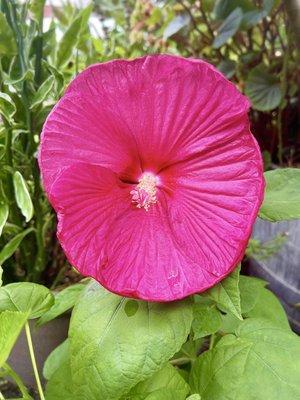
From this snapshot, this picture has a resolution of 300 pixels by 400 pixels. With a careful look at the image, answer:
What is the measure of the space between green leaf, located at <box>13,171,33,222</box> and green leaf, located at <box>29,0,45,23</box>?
204mm

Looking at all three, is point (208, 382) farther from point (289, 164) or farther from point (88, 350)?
point (289, 164)

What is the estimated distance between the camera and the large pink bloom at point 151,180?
1.33 feet

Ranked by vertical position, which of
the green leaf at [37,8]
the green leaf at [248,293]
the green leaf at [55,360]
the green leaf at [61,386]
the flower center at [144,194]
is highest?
the green leaf at [37,8]

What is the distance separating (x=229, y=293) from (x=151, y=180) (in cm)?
11

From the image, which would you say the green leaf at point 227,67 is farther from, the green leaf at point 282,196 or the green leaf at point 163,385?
the green leaf at point 163,385

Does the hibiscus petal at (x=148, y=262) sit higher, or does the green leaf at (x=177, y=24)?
the green leaf at (x=177, y=24)

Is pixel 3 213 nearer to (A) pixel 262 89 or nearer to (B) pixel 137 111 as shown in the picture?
(B) pixel 137 111

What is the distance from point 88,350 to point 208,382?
0.34ft

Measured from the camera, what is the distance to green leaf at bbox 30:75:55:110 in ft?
2.14

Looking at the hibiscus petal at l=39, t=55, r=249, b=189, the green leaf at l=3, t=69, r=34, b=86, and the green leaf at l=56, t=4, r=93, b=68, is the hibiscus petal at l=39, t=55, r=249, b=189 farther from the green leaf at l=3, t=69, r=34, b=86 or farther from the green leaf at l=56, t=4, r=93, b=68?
the green leaf at l=56, t=4, r=93, b=68

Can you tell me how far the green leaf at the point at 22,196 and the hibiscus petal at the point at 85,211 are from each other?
8.6 inches

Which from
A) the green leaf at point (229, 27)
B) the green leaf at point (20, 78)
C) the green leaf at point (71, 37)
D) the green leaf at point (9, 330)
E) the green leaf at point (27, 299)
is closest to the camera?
the green leaf at point (9, 330)

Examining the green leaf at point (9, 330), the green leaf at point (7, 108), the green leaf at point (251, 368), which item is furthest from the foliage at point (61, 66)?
the green leaf at point (9, 330)

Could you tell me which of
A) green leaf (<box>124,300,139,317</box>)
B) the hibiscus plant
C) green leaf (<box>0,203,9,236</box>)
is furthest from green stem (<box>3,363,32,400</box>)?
green leaf (<box>0,203,9,236</box>)
